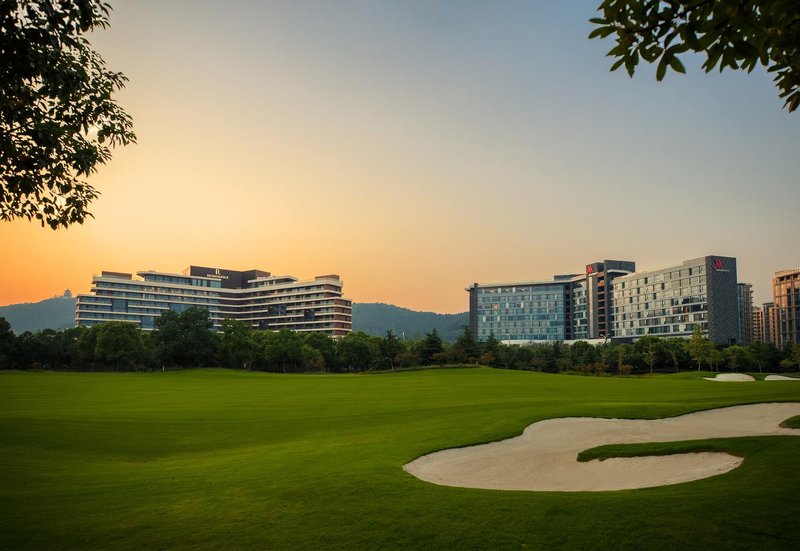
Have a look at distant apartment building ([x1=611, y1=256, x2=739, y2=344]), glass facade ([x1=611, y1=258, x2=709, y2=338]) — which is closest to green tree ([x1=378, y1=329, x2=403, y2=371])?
glass facade ([x1=611, y1=258, x2=709, y2=338])

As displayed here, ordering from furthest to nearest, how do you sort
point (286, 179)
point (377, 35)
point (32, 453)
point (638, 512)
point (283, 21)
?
point (286, 179) < point (377, 35) < point (283, 21) < point (32, 453) < point (638, 512)

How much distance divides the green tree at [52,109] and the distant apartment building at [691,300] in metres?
188

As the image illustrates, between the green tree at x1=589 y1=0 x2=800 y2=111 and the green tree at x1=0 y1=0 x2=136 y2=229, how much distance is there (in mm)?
9980

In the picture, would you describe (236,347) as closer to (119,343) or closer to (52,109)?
(119,343)

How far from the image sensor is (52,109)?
13.3 meters

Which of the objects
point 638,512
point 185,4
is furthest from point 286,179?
point 638,512

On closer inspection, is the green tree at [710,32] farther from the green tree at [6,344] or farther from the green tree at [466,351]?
the green tree at [6,344]

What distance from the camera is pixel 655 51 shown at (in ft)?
22.0

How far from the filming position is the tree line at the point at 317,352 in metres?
119

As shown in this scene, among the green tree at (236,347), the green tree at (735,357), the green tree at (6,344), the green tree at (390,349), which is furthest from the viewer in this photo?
the green tree at (236,347)

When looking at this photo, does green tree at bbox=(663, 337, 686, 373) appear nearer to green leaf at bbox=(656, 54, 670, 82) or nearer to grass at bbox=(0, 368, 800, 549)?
grass at bbox=(0, 368, 800, 549)

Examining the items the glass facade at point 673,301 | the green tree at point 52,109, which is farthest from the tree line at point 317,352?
the green tree at point 52,109

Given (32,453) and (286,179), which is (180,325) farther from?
(32,453)

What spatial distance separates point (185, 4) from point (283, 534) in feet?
82.1
